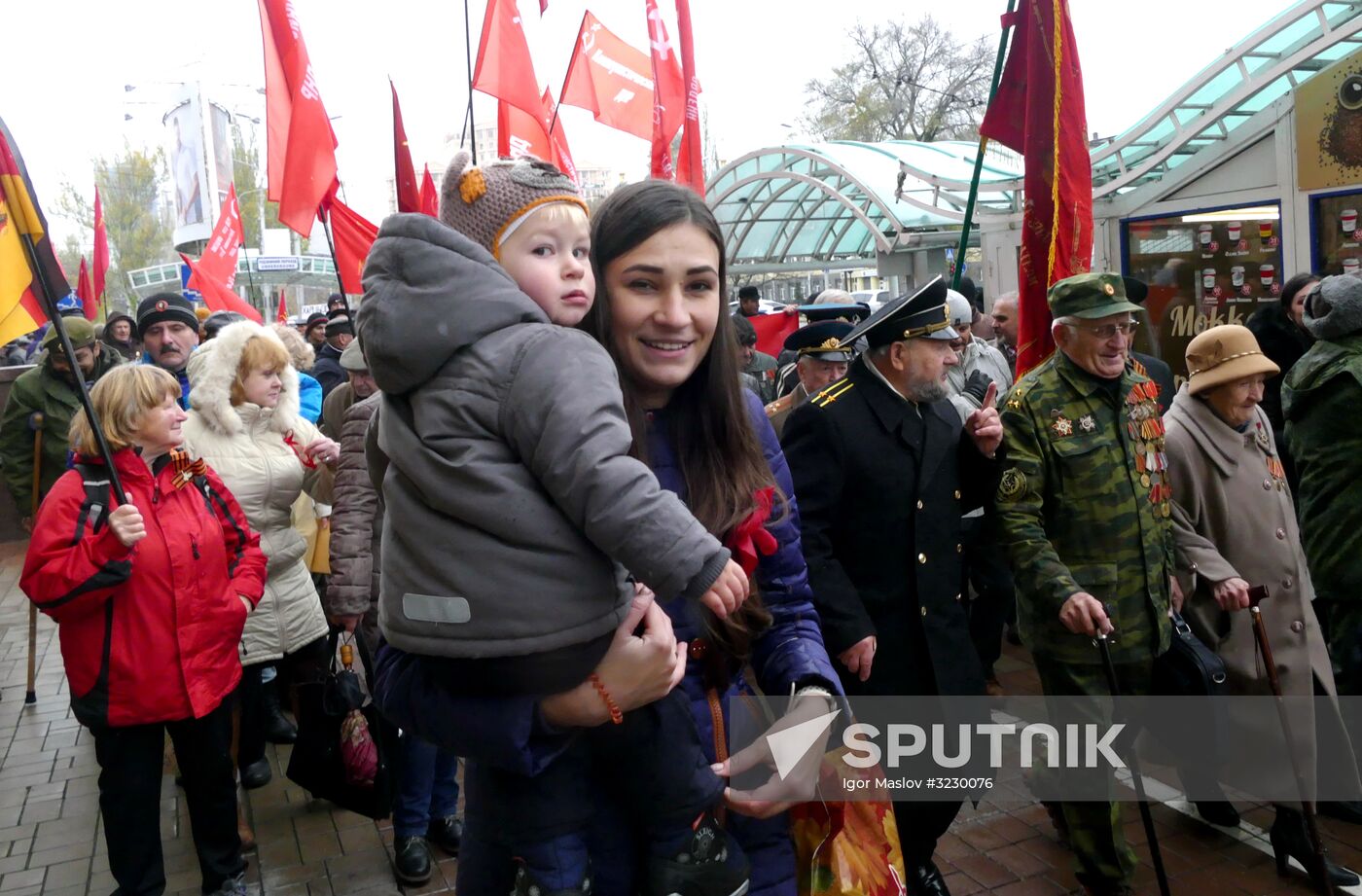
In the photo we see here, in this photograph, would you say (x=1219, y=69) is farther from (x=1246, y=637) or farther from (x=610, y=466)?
(x=610, y=466)

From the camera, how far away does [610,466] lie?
5.41ft

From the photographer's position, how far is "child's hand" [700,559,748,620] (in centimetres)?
170

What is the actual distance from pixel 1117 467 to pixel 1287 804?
4.62 feet

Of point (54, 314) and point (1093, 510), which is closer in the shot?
point (54, 314)

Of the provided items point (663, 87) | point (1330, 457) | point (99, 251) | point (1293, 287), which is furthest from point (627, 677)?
point (99, 251)

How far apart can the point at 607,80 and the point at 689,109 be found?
2108mm

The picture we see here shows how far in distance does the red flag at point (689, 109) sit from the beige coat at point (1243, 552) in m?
4.18

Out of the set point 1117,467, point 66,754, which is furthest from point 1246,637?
point 66,754

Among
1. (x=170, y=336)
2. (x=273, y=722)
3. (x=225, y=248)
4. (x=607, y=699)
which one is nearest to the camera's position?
(x=607, y=699)

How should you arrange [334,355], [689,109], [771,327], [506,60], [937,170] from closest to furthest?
[506,60] < [689,109] < [334,355] < [771,327] < [937,170]

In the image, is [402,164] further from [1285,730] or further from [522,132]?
[1285,730]

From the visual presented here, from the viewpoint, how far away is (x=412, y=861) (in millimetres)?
4500

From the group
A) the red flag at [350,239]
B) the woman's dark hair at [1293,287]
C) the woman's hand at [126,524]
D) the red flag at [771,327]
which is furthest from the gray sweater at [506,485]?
the red flag at [771,327]

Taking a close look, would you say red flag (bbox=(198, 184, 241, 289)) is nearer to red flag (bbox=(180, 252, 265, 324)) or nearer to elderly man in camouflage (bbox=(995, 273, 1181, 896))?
red flag (bbox=(180, 252, 265, 324))
